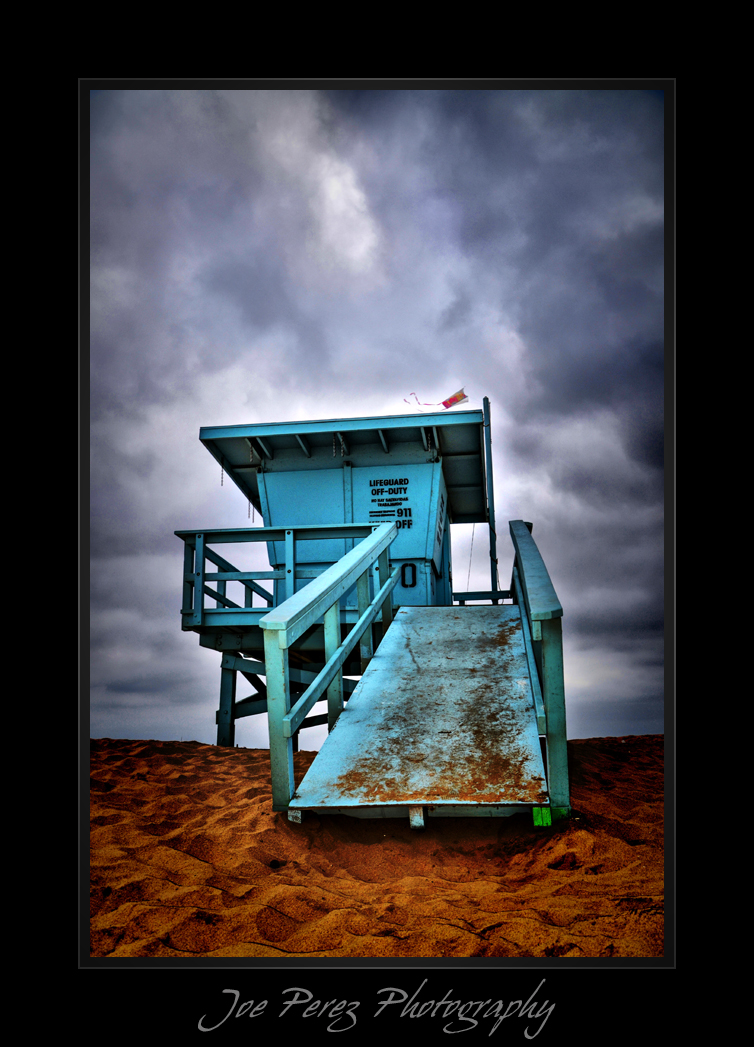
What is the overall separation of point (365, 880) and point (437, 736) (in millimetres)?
1202

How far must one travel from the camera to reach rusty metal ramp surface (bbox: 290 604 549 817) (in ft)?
9.93

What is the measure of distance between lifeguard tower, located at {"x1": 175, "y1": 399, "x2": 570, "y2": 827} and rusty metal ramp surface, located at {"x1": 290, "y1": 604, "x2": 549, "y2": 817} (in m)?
0.01

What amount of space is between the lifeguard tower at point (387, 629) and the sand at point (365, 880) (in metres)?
0.18

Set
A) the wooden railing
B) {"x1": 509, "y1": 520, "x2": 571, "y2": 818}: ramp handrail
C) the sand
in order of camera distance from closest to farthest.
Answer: the sand
{"x1": 509, "y1": 520, "x2": 571, "y2": 818}: ramp handrail
the wooden railing

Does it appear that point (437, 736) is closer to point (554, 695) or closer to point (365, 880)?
point (554, 695)

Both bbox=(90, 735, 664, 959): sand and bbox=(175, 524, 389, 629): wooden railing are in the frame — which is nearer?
bbox=(90, 735, 664, 959): sand

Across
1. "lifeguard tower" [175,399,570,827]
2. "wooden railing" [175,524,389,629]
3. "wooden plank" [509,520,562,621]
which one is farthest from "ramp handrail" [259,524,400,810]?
"wooden railing" [175,524,389,629]

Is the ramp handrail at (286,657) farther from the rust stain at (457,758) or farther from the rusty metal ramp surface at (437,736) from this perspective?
the rust stain at (457,758)

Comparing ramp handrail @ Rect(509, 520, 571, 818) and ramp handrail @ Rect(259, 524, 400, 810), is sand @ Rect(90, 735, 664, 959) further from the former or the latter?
ramp handrail @ Rect(259, 524, 400, 810)

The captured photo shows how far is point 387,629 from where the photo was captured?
21.0 feet

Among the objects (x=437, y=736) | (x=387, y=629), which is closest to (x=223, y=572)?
(x=387, y=629)

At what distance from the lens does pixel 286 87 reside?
2309mm
